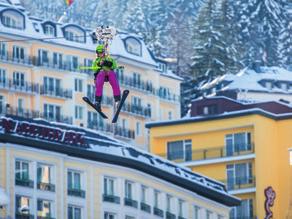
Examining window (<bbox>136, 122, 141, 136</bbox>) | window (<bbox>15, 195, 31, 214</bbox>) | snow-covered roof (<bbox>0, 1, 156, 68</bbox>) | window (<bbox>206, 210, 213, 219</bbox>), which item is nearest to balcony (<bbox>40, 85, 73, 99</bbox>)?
snow-covered roof (<bbox>0, 1, 156, 68</bbox>)

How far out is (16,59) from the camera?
423 feet

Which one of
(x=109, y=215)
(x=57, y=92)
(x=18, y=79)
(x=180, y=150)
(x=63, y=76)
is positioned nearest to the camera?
(x=109, y=215)

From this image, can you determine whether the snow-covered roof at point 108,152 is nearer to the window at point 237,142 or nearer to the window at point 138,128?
the window at point 237,142

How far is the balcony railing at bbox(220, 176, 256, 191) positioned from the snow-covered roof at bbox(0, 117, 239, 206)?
7925 mm

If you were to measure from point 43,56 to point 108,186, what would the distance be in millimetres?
35236

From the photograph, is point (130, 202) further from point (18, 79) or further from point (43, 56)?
point (43, 56)

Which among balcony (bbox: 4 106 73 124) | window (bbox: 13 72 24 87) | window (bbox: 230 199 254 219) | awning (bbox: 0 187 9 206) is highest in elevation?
window (bbox: 13 72 24 87)

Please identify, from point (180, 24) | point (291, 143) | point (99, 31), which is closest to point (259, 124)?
point (291, 143)

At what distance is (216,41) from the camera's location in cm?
16338

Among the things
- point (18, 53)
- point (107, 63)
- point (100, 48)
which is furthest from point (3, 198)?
point (100, 48)

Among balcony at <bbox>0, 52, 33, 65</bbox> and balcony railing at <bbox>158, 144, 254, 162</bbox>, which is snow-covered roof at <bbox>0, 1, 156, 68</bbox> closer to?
balcony at <bbox>0, 52, 33, 65</bbox>

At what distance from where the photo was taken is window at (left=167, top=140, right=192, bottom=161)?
117500mm

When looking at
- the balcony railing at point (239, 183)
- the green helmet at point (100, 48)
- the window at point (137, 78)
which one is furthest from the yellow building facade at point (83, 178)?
the green helmet at point (100, 48)

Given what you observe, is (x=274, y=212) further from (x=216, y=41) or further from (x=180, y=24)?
(x=180, y=24)
